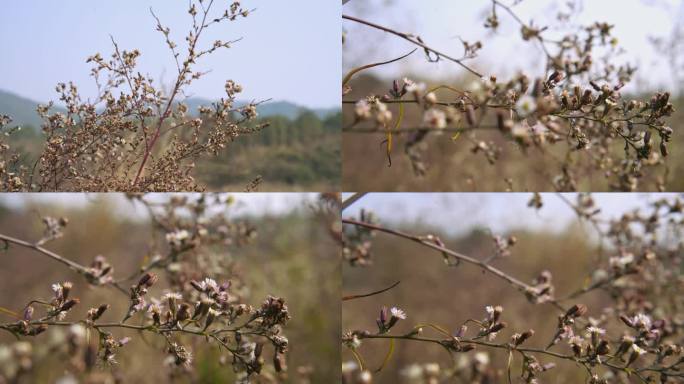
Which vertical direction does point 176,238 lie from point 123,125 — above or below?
below

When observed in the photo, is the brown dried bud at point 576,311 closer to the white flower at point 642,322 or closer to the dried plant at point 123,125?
the white flower at point 642,322

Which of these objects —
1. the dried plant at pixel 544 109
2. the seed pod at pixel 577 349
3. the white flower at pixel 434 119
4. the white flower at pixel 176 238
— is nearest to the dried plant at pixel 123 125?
the white flower at pixel 176 238

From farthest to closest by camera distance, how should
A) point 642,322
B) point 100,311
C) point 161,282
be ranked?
point 161,282 → point 642,322 → point 100,311

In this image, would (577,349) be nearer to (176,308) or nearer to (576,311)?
(576,311)

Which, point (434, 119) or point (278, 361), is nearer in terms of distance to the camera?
point (434, 119)

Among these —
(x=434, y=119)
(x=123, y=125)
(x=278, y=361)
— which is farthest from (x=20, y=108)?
(x=434, y=119)
